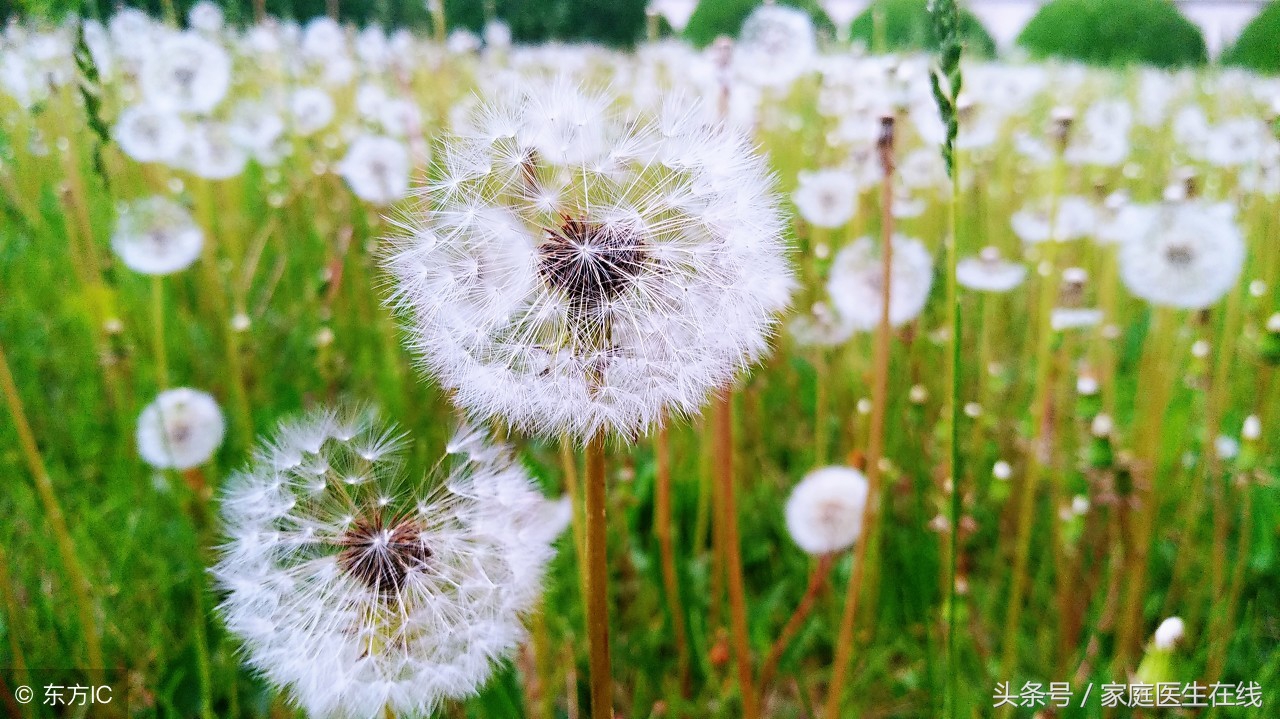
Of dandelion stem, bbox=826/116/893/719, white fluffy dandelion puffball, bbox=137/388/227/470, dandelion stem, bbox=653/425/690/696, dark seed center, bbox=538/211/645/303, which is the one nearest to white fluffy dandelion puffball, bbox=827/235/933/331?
dandelion stem, bbox=826/116/893/719

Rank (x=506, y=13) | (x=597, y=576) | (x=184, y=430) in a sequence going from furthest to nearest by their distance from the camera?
(x=506, y=13) → (x=184, y=430) → (x=597, y=576)

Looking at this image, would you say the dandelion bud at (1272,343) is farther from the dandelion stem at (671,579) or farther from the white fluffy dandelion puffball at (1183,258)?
the dandelion stem at (671,579)

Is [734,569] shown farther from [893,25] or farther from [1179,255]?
[893,25]

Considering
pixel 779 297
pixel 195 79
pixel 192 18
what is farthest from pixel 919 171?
pixel 192 18

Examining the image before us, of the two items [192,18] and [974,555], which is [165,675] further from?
[192,18]

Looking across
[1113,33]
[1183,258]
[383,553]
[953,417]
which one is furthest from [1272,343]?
[1113,33]

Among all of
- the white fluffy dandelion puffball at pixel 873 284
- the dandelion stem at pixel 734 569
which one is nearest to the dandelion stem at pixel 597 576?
the dandelion stem at pixel 734 569
